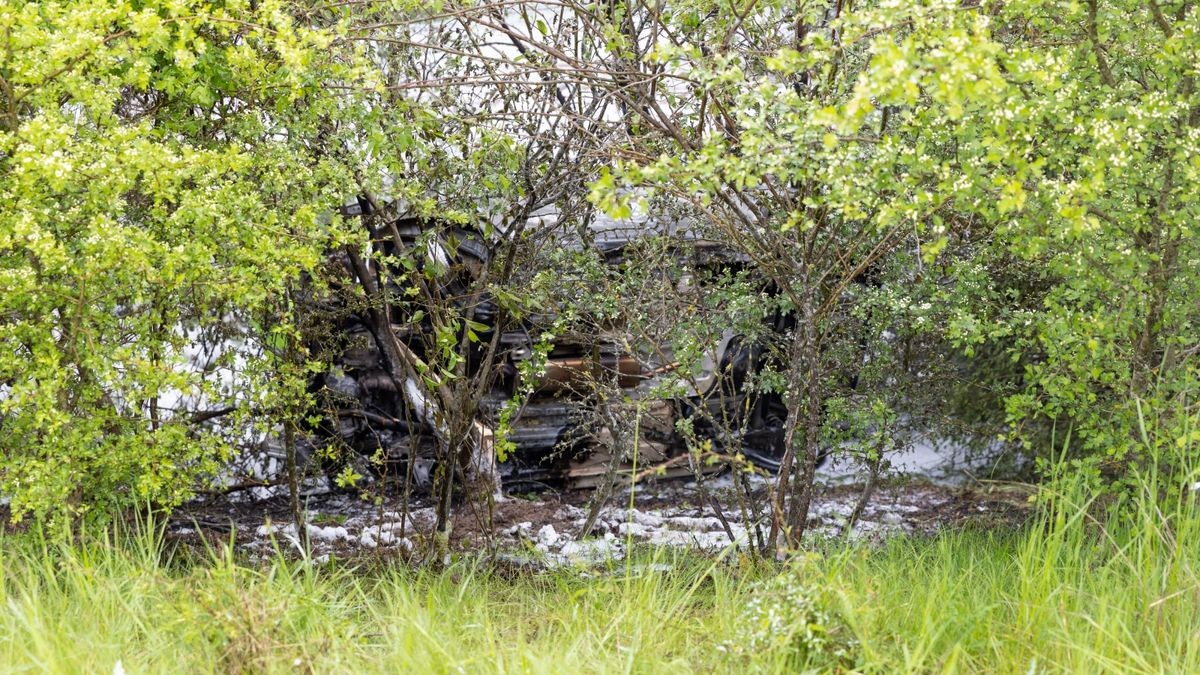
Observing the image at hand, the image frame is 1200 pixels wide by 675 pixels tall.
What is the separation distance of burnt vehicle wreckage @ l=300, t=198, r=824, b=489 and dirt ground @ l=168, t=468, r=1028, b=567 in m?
0.26

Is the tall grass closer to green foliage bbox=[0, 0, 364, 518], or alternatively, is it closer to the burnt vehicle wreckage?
green foliage bbox=[0, 0, 364, 518]

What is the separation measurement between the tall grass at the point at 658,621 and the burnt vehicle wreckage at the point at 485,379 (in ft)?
3.39

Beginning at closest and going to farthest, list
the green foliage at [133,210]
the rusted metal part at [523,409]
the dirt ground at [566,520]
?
1. the green foliage at [133,210]
2. the dirt ground at [566,520]
3. the rusted metal part at [523,409]

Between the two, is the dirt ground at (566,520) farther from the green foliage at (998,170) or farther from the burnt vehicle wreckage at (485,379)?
the green foliage at (998,170)

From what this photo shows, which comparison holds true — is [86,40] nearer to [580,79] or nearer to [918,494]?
[580,79]

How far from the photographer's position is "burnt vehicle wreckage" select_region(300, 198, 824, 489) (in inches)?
203

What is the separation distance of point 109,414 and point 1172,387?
3970 millimetres

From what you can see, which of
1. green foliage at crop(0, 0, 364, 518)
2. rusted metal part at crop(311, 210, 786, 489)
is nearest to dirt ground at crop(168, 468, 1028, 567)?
rusted metal part at crop(311, 210, 786, 489)

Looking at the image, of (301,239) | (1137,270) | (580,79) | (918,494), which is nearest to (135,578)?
(301,239)

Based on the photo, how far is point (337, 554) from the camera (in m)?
5.56

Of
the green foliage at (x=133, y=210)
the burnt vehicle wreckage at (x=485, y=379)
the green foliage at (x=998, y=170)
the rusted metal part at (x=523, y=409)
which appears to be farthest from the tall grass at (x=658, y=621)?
the rusted metal part at (x=523, y=409)

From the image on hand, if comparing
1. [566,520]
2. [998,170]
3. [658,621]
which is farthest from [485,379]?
[998,170]

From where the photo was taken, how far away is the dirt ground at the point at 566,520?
5.43 meters

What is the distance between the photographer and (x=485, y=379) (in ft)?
17.0
